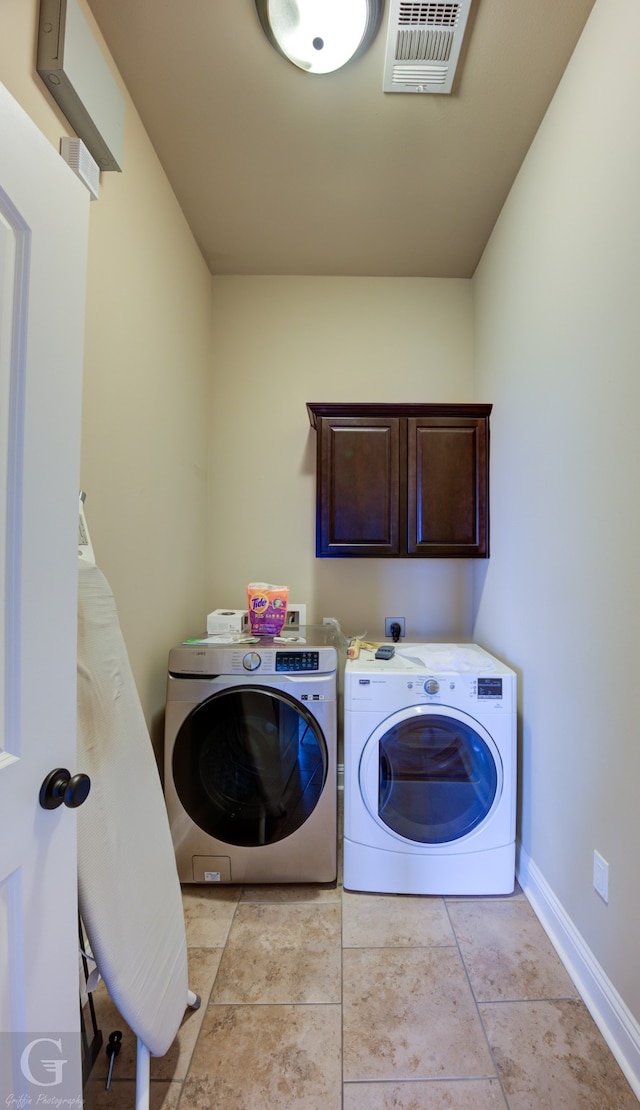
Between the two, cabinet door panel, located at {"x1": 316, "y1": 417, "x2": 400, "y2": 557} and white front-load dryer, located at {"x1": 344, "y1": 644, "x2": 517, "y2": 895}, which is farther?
cabinet door panel, located at {"x1": 316, "y1": 417, "x2": 400, "y2": 557}

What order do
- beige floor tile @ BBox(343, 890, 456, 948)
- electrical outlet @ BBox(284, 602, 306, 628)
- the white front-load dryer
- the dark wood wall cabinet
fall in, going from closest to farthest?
beige floor tile @ BBox(343, 890, 456, 948), the white front-load dryer, the dark wood wall cabinet, electrical outlet @ BBox(284, 602, 306, 628)

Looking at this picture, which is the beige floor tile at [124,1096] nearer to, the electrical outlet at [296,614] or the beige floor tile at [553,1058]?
the beige floor tile at [553,1058]

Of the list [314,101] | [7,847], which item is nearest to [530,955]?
[7,847]

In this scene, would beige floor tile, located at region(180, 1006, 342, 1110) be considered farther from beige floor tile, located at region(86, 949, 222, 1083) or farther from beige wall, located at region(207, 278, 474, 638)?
beige wall, located at region(207, 278, 474, 638)

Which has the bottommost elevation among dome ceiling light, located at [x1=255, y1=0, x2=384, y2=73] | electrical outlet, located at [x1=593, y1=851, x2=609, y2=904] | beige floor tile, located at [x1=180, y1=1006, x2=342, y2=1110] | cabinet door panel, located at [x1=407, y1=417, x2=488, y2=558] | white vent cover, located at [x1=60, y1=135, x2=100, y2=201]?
beige floor tile, located at [x1=180, y1=1006, x2=342, y2=1110]

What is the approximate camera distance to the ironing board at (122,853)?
935mm

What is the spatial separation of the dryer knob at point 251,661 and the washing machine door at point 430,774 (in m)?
0.51

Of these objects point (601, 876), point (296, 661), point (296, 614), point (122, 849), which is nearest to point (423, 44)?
point (296, 661)

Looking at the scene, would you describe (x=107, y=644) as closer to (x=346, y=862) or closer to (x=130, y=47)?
(x=346, y=862)

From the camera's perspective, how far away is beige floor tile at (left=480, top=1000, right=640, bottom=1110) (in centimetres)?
107

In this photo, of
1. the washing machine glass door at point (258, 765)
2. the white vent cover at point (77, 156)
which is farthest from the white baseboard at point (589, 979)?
the white vent cover at point (77, 156)

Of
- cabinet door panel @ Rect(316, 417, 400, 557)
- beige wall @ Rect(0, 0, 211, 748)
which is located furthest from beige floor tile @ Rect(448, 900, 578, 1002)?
cabinet door panel @ Rect(316, 417, 400, 557)

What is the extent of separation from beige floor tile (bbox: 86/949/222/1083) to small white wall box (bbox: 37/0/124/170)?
237 centimetres

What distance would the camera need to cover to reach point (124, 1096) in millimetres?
1078
